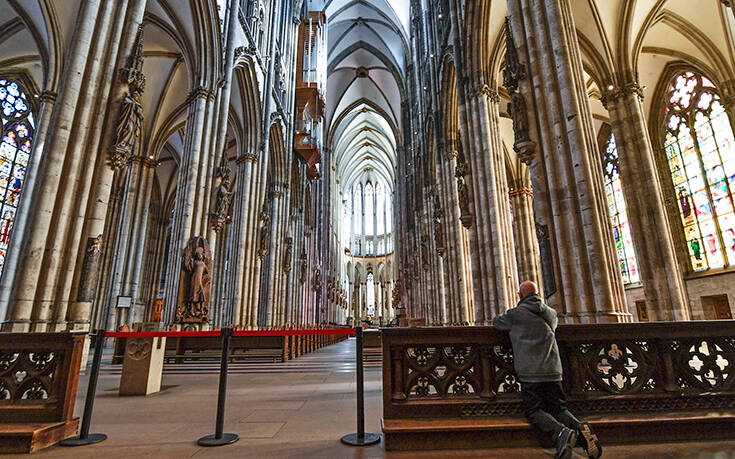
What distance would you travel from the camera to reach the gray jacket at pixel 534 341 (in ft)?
8.59

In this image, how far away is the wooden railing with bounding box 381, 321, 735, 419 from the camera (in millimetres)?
2838

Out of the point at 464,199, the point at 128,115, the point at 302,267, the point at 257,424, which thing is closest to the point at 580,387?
the point at 257,424

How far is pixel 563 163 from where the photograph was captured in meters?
5.75

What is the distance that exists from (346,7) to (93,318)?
Result: 25.7 m

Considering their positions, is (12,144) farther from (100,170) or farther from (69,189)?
(69,189)

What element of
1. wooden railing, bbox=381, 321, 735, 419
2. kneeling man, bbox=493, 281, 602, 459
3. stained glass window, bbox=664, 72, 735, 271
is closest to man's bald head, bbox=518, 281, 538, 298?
kneeling man, bbox=493, 281, 602, 459

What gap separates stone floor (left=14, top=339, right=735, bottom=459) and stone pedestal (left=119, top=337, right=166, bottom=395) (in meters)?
0.16

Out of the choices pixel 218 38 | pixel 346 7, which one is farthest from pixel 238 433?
pixel 346 7

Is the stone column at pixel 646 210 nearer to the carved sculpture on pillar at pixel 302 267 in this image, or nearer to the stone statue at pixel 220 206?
the stone statue at pixel 220 206

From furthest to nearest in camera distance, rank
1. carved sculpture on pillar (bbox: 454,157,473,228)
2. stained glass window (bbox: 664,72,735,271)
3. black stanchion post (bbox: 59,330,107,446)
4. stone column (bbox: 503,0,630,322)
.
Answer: stained glass window (bbox: 664,72,735,271), carved sculpture on pillar (bbox: 454,157,473,228), stone column (bbox: 503,0,630,322), black stanchion post (bbox: 59,330,107,446)

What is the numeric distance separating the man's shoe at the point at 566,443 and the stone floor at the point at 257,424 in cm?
28

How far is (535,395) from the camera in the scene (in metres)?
2.63

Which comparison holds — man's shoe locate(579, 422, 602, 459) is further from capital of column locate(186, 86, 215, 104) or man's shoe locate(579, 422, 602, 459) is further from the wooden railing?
capital of column locate(186, 86, 215, 104)

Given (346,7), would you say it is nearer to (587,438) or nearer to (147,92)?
(147,92)
